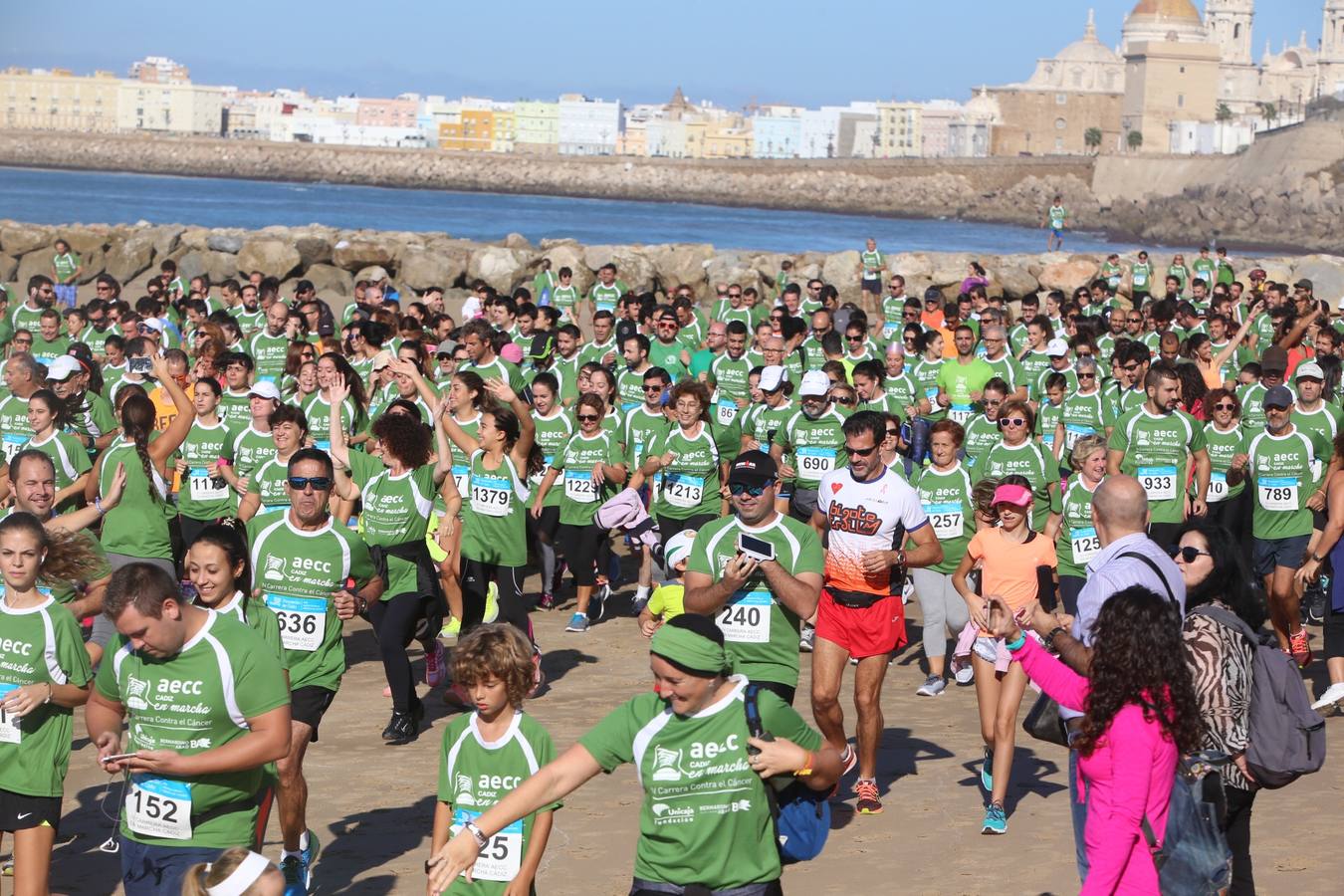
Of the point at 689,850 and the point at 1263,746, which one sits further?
the point at 1263,746

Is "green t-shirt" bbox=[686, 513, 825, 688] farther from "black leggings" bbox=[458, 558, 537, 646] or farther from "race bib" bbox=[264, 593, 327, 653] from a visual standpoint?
"black leggings" bbox=[458, 558, 537, 646]

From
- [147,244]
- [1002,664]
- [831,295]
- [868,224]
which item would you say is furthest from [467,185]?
[1002,664]

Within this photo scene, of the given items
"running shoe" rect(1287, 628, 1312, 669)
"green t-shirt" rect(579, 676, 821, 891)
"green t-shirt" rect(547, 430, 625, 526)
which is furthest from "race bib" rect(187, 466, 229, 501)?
"green t-shirt" rect(579, 676, 821, 891)

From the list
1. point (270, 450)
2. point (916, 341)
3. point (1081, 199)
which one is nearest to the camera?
point (270, 450)

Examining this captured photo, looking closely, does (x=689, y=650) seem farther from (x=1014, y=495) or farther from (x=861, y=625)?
(x=1014, y=495)

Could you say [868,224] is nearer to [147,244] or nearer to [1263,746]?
[147,244]

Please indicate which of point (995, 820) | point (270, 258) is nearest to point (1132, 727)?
point (995, 820)

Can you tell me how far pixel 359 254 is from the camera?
1334 inches

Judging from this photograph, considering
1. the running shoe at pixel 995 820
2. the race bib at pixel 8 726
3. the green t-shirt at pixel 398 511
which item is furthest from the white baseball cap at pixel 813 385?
the race bib at pixel 8 726

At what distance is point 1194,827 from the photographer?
5.11 metres

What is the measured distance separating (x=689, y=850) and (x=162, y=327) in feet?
44.2

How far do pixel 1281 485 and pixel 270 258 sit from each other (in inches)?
1010

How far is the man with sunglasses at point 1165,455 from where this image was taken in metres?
11.0

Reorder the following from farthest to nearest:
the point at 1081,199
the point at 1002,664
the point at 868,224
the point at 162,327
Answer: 1. the point at 1081,199
2. the point at 868,224
3. the point at 162,327
4. the point at 1002,664
